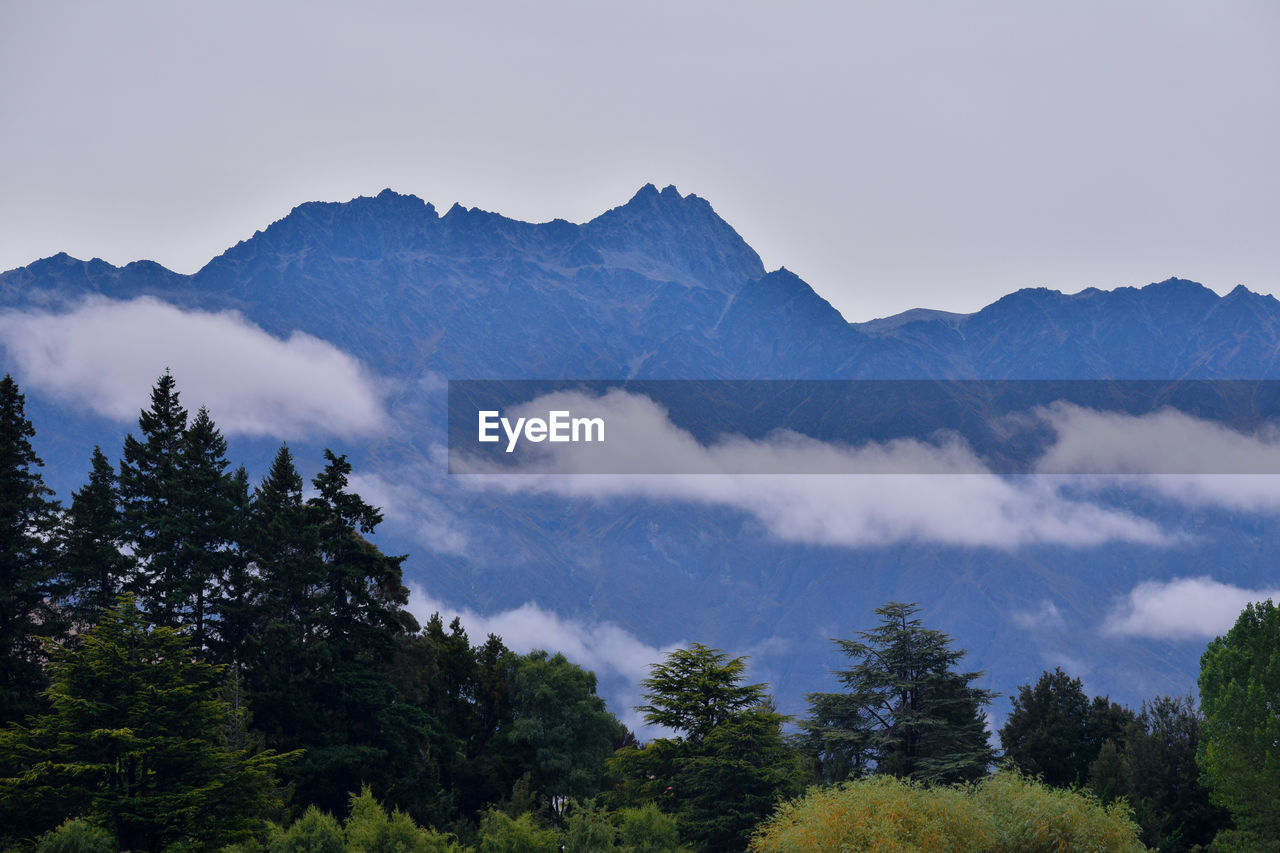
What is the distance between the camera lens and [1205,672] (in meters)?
63.2

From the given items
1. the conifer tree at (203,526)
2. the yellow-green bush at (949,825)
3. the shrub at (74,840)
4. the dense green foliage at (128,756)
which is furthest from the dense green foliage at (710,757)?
the shrub at (74,840)

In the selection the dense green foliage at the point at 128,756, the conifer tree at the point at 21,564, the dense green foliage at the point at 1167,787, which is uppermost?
the conifer tree at the point at 21,564

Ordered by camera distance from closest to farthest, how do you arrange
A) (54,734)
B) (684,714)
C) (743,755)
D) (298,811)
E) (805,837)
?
(805,837) < (54,734) < (298,811) < (743,755) < (684,714)

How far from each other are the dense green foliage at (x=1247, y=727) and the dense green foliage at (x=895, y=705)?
1243 centimetres

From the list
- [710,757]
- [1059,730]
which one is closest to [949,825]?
[710,757]

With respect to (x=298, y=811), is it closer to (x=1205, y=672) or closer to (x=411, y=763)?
(x=411, y=763)

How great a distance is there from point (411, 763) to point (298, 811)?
744 centimetres

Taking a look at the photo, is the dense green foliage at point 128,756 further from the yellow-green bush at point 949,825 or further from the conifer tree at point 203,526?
the yellow-green bush at point 949,825

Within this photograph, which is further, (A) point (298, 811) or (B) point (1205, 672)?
(B) point (1205, 672)

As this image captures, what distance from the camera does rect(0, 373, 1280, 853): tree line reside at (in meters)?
42.7

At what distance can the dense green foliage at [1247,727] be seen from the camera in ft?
178

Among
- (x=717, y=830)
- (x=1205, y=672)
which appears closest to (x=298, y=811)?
(x=717, y=830)

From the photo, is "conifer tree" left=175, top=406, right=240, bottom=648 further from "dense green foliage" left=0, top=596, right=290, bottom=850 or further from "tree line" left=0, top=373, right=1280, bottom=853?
"dense green foliage" left=0, top=596, right=290, bottom=850

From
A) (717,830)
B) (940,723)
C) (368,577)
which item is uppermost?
(368,577)
